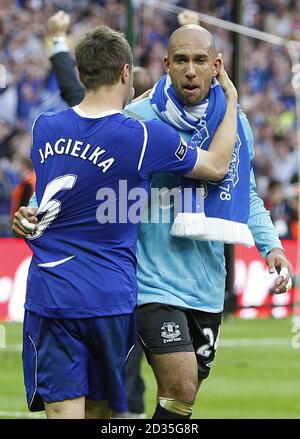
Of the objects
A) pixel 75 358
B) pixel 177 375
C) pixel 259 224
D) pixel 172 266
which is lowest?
pixel 177 375

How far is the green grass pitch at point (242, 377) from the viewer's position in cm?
948

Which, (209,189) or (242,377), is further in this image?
(242,377)

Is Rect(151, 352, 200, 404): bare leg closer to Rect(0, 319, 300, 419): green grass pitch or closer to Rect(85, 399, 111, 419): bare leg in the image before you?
Rect(85, 399, 111, 419): bare leg

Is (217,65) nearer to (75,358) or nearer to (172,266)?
(172,266)

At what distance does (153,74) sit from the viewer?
16.8m

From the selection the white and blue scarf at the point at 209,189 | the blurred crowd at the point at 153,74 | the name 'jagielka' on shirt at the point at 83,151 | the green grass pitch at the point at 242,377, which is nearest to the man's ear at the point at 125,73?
the name 'jagielka' on shirt at the point at 83,151

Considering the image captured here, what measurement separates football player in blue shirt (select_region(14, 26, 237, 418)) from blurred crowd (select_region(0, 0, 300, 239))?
11.7m

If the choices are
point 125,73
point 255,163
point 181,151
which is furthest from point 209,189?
point 255,163

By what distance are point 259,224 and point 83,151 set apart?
150 centimetres

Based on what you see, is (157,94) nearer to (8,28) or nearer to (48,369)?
(48,369)

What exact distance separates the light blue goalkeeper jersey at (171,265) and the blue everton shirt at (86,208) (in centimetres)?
68

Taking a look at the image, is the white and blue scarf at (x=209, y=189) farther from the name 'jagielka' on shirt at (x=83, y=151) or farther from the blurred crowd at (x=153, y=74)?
the blurred crowd at (x=153, y=74)

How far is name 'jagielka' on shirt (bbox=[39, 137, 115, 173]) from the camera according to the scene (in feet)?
17.1
